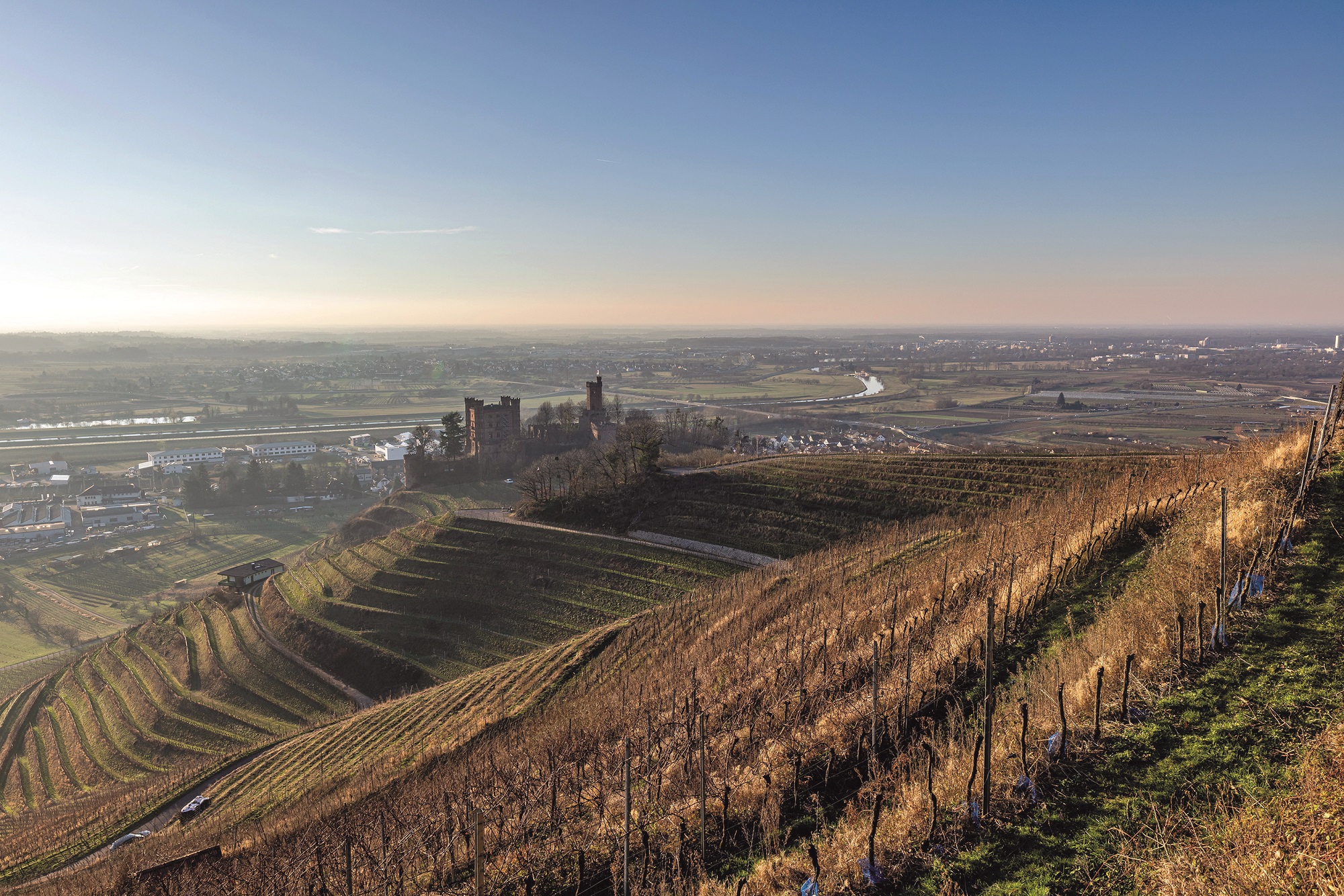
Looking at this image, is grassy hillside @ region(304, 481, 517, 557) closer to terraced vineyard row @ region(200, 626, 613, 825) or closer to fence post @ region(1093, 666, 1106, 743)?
terraced vineyard row @ region(200, 626, 613, 825)

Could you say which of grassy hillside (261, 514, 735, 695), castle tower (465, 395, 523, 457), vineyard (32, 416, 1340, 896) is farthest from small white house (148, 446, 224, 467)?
vineyard (32, 416, 1340, 896)

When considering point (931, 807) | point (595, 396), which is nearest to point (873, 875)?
point (931, 807)

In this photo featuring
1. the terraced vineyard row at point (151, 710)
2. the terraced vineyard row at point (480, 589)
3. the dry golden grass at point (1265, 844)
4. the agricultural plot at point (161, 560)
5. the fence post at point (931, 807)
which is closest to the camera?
the dry golden grass at point (1265, 844)

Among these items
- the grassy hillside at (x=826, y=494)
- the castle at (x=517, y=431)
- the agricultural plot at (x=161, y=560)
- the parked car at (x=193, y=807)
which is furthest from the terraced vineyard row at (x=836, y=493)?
the agricultural plot at (x=161, y=560)

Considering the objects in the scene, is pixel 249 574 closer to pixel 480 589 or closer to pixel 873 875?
pixel 480 589

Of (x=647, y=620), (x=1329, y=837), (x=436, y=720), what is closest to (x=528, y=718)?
(x=436, y=720)

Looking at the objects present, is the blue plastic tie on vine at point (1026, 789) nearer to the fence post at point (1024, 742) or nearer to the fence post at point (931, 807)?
the fence post at point (1024, 742)
